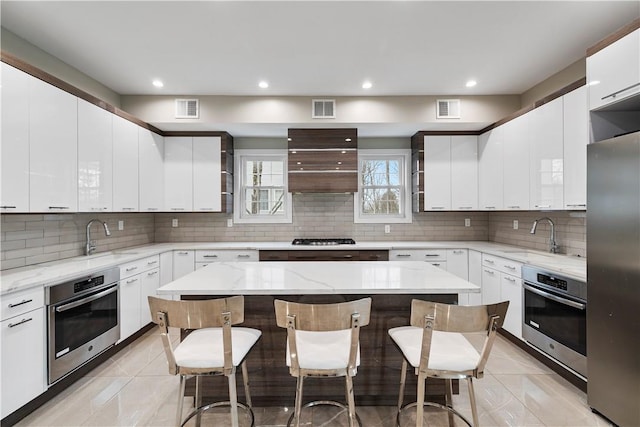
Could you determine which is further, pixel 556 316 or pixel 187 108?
pixel 187 108

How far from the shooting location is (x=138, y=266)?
317 cm

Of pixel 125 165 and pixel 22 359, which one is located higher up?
pixel 125 165

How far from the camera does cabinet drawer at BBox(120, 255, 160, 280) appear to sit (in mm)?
2937

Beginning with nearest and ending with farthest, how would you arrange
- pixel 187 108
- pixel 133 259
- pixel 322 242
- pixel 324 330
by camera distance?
pixel 324 330 < pixel 133 259 < pixel 187 108 < pixel 322 242

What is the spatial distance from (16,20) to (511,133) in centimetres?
468

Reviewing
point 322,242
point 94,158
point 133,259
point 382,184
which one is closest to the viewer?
point 94,158

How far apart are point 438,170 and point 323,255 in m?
1.96

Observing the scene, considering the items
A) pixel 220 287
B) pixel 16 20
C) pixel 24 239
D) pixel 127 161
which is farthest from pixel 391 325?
pixel 16 20

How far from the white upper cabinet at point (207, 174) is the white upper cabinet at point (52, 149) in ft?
5.01

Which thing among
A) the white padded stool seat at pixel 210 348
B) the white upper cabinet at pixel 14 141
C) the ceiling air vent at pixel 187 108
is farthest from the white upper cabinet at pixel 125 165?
the white padded stool seat at pixel 210 348

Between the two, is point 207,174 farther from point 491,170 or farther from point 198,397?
point 491,170

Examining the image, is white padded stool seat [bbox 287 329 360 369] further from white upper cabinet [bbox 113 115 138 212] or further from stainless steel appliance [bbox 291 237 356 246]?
white upper cabinet [bbox 113 115 138 212]

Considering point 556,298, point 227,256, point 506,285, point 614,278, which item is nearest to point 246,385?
point 227,256

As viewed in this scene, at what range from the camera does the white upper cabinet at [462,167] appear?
411 centimetres
